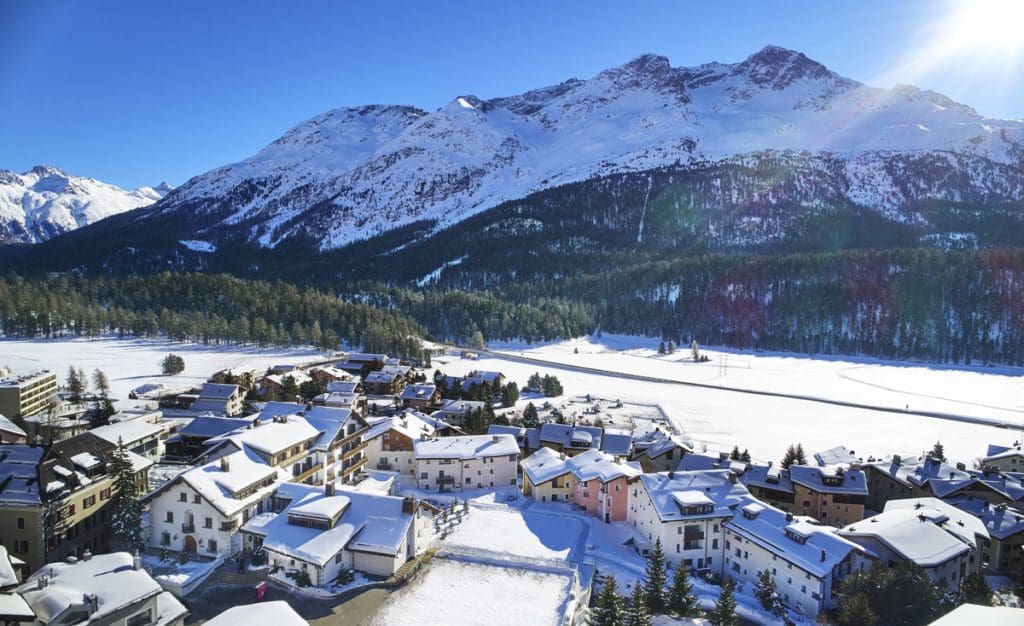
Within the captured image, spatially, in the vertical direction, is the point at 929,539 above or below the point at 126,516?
below

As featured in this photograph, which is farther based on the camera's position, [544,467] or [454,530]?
[544,467]

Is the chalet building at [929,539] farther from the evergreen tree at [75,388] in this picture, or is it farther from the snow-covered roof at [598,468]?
the evergreen tree at [75,388]

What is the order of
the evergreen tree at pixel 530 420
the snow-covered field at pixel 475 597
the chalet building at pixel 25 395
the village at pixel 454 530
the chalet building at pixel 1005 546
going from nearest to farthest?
the snow-covered field at pixel 475 597 → the village at pixel 454 530 → the chalet building at pixel 1005 546 → the chalet building at pixel 25 395 → the evergreen tree at pixel 530 420

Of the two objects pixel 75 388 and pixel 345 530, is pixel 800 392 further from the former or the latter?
pixel 75 388

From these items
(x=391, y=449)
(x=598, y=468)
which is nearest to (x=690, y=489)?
(x=598, y=468)

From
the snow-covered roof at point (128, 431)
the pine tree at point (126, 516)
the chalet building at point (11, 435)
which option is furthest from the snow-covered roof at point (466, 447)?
the chalet building at point (11, 435)

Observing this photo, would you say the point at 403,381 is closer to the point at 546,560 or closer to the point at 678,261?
the point at 546,560

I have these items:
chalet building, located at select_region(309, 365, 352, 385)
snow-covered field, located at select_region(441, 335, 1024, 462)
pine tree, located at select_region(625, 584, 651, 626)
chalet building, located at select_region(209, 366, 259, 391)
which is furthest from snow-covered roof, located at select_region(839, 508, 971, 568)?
chalet building, located at select_region(209, 366, 259, 391)
